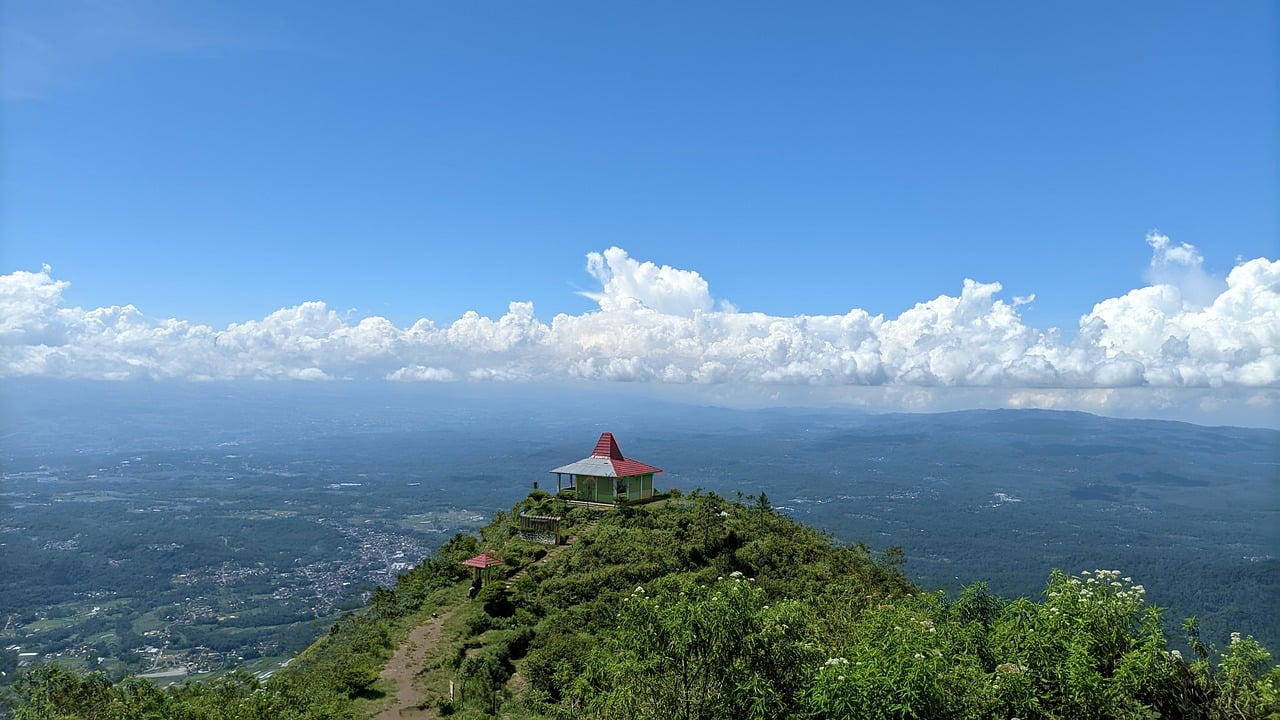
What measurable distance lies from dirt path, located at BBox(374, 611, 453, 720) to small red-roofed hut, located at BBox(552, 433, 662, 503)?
9399 mm

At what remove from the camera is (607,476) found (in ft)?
99.9

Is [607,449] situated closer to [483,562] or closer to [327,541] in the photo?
[483,562]

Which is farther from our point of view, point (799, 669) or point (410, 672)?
point (410, 672)

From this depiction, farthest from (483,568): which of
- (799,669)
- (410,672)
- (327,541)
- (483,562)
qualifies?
(327,541)

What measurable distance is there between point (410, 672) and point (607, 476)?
1290 centimetres

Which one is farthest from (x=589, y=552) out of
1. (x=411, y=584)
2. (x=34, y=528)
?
(x=34, y=528)

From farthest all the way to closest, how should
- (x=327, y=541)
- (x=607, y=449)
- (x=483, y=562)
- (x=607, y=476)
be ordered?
1. (x=327, y=541)
2. (x=607, y=449)
3. (x=607, y=476)
4. (x=483, y=562)

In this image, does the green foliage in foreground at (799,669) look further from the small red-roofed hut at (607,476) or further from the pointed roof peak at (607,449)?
the pointed roof peak at (607,449)

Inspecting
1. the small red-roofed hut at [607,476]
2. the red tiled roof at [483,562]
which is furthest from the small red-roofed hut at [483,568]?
the small red-roofed hut at [607,476]

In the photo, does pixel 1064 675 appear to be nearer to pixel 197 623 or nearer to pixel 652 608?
pixel 652 608

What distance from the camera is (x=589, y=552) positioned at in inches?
967

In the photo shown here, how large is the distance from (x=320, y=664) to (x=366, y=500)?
135831mm

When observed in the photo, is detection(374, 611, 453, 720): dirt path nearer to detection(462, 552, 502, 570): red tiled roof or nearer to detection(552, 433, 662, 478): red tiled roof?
detection(462, 552, 502, 570): red tiled roof

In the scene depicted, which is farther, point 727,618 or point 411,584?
point 411,584
